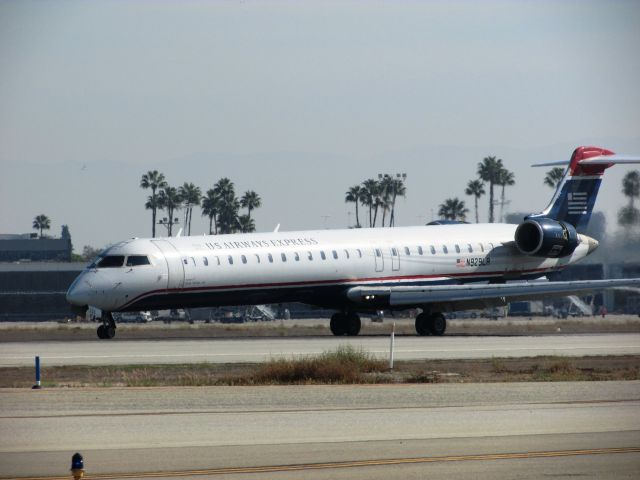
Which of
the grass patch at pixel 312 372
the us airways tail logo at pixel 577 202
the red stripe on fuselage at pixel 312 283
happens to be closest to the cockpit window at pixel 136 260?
the red stripe on fuselage at pixel 312 283

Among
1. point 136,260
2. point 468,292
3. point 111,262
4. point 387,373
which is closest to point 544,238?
point 468,292

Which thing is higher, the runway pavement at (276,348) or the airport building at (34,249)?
the airport building at (34,249)

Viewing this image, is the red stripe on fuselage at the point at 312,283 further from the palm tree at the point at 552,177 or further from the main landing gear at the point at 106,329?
the palm tree at the point at 552,177

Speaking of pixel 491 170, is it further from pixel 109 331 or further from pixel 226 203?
pixel 109 331

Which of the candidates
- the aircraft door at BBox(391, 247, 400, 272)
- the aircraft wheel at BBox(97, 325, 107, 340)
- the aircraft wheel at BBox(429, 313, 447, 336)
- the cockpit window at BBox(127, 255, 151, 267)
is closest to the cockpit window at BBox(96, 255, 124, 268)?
the cockpit window at BBox(127, 255, 151, 267)

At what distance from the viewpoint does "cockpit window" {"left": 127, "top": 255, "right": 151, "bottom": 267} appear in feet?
136

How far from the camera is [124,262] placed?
41469 mm

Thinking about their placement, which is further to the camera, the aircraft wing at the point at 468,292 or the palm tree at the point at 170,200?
the palm tree at the point at 170,200

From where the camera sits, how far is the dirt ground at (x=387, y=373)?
2591 centimetres

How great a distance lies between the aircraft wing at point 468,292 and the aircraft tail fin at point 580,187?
233 inches

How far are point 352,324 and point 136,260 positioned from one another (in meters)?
9.31

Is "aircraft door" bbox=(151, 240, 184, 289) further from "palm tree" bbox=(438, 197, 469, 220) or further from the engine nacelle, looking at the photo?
"palm tree" bbox=(438, 197, 469, 220)

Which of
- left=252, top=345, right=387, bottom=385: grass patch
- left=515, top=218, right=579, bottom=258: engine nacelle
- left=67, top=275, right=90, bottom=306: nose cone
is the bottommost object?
left=252, top=345, right=387, bottom=385: grass patch

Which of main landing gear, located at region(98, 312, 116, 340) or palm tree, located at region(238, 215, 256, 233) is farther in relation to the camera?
palm tree, located at region(238, 215, 256, 233)
